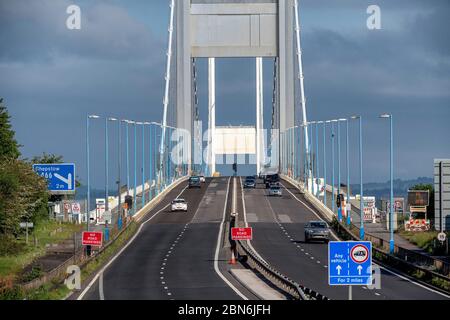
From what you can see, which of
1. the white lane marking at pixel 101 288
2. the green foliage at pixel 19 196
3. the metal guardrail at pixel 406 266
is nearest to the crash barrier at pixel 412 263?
the metal guardrail at pixel 406 266

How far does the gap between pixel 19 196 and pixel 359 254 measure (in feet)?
187

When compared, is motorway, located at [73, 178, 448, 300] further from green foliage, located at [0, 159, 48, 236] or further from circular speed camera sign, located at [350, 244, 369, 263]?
circular speed camera sign, located at [350, 244, 369, 263]

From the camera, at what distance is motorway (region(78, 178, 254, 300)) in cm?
5103

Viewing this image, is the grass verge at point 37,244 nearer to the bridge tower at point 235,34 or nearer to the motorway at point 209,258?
the motorway at point 209,258

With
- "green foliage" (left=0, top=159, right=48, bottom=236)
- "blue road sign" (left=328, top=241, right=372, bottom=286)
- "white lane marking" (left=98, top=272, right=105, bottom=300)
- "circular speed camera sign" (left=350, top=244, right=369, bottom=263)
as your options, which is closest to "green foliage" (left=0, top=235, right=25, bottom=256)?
"green foliage" (left=0, top=159, right=48, bottom=236)

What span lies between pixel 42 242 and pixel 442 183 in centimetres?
3099

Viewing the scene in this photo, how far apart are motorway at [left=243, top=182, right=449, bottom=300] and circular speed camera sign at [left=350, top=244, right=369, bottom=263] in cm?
1232

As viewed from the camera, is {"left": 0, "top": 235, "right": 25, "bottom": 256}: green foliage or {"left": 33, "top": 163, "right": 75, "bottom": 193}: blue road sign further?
{"left": 33, "top": 163, "right": 75, "bottom": 193}: blue road sign

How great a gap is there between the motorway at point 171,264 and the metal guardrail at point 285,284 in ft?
5.23

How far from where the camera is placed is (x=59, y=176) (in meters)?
90.2

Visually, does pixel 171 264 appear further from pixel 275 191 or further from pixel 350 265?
pixel 275 191

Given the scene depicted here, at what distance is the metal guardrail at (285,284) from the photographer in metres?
43.8

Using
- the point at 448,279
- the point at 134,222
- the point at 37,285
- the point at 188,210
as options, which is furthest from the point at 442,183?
the point at 188,210
